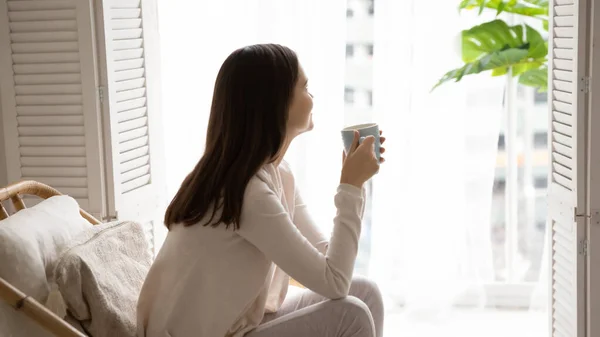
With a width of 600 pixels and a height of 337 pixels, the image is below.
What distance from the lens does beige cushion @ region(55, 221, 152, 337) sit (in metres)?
1.67

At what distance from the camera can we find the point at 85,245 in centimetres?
176

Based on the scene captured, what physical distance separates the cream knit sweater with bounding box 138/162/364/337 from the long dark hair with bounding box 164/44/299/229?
38mm

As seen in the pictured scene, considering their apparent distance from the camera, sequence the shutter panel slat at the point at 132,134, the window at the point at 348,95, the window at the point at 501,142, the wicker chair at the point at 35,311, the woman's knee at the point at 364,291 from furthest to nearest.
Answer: the window at the point at 501,142 → the window at the point at 348,95 → the shutter panel slat at the point at 132,134 → the woman's knee at the point at 364,291 → the wicker chair at the point at 35,311

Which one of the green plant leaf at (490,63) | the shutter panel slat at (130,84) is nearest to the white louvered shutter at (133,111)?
the shutter panel slat at (130,84)

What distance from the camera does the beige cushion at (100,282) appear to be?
1671mm

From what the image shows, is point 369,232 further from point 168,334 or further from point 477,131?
point 168,334

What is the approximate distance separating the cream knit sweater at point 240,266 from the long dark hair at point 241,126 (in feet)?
0.12

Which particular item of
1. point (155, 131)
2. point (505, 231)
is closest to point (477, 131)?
point (505, 231)

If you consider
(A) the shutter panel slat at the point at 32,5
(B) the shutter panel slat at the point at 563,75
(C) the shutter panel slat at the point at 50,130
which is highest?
(A) the shutter panel slat at the point at 32,5

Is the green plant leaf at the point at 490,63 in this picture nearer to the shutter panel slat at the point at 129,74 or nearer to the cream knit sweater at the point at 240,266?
the shutter panel slat at the point at 129,74

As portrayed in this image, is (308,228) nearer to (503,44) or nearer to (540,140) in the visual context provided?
(503,44)

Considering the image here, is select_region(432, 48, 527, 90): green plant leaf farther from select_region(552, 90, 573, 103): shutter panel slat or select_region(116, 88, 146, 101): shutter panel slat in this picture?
select_region(116, 88, 146, 101): shutter panel slat

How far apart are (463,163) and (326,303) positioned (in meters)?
1.92

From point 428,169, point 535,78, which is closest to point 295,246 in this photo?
point 428,169
